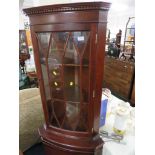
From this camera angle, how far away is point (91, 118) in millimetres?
1003

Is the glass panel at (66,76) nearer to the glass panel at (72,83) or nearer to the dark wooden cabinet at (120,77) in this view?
the glass panel at (72,83)

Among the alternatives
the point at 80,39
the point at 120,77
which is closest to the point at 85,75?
the point at 80,39

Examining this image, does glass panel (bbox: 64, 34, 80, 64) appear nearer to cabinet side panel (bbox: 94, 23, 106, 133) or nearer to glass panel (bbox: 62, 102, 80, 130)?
cabinet side panel (bbox: 94, 23, 106, 133)

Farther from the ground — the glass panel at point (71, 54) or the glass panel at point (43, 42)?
the glass panel at point (43, 42)

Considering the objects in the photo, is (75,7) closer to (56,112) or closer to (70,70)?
(70,70)

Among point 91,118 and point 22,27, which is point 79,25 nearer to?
point 91,118

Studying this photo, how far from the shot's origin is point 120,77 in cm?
337

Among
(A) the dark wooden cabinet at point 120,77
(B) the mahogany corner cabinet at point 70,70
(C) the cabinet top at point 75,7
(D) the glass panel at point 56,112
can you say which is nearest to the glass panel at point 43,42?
(B) the mahogany corner cabinet at point 70,70

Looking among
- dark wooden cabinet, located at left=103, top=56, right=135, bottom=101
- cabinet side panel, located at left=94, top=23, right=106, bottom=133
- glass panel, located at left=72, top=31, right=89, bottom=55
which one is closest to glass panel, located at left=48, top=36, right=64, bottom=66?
glass panel, located at left=72, top=31, right=89, bottom=55

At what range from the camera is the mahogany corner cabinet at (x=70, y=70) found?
788 mm

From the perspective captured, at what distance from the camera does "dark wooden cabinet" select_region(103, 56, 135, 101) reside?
306 centimetres

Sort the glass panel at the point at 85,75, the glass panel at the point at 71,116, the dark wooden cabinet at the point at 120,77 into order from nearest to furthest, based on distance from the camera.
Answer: the glass panel at the point at 85,75 → the glass panel at the point at 71,116 → the dark wooden cabinet at the point at 120,77

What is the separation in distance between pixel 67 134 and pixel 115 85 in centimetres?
268
